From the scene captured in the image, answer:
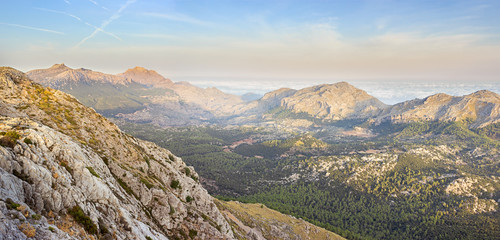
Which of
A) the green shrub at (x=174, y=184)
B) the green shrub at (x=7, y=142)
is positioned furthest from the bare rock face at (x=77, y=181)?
the green shrub at (x=174, y=184)

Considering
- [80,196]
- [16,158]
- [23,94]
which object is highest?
[23,94]

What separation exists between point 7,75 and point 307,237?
11676 centimetres

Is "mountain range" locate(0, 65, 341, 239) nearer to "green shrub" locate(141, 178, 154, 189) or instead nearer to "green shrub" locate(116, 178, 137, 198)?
"green shrub" locate(116, 178, 137, 198)

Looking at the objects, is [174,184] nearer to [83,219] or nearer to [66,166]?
[66,166]

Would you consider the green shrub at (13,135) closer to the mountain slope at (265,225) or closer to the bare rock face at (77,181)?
the bare rock face at (77,181)

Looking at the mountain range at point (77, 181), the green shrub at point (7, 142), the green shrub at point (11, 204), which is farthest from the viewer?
the green shrub at point (7, 142)

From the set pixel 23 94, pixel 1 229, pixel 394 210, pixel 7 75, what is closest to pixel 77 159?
pixel 1 229

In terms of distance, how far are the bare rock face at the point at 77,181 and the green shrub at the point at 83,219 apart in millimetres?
93

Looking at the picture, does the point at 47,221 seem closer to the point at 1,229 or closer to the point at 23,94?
the point at 1,229

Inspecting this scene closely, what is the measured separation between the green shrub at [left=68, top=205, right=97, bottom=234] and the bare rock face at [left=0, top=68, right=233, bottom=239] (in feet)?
0.31

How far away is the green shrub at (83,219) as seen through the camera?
78.6 ft

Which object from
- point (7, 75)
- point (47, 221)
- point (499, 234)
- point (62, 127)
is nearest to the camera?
point (47, 221)

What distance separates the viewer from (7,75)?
5050 centimetres

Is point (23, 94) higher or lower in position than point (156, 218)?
higher
